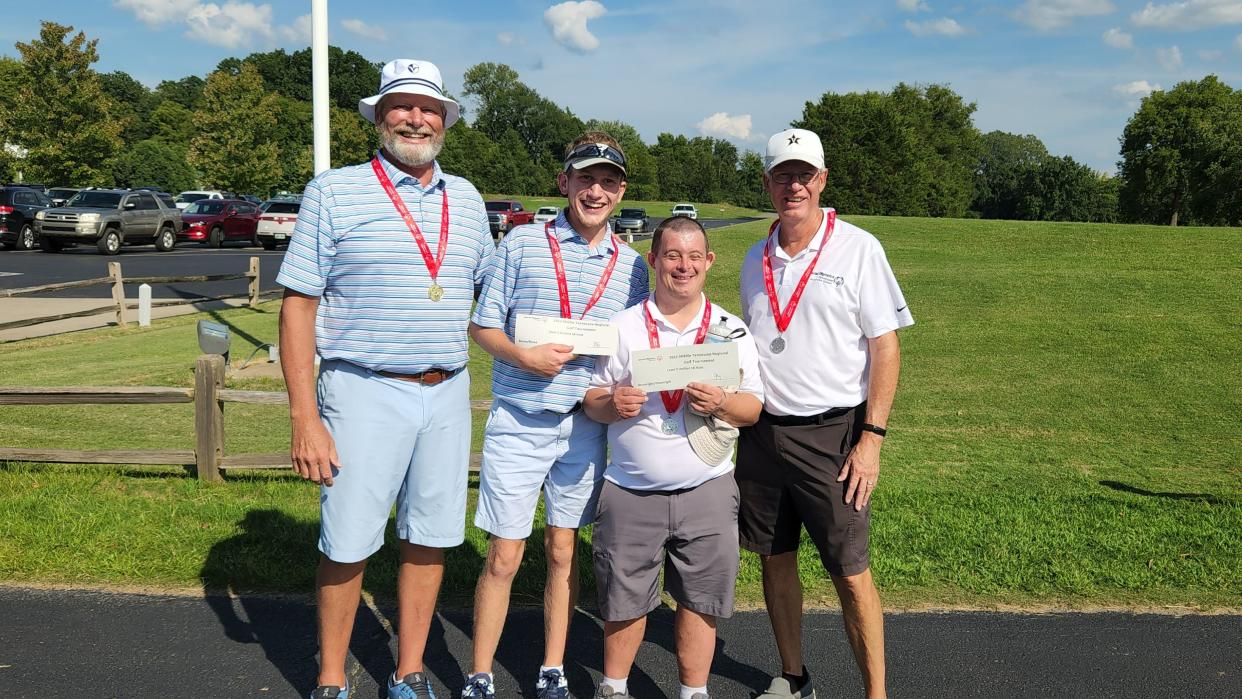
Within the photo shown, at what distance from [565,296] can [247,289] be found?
20720mm

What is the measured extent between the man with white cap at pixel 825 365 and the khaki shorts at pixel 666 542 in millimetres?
290

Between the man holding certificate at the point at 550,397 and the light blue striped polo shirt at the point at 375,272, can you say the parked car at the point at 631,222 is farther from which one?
the light blue striped polo shirt at the point at 375,272

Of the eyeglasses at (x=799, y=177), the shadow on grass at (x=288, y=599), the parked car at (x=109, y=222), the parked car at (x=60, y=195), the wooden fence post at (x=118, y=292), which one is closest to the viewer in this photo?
the eyeglasses at (x=799, y=177)

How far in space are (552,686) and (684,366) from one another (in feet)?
4.61

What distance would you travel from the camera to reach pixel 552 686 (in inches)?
142

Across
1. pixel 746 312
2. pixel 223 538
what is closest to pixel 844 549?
pixel 746 312

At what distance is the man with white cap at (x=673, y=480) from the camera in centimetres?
335

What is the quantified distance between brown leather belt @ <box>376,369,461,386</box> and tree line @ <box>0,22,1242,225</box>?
28.1 meters

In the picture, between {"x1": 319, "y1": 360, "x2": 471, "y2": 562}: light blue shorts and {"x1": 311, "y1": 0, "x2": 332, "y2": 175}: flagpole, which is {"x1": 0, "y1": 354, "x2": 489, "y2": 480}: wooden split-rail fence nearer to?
{"x1": 319, "y1": 360, "x2": 471, "y2": 562}: light blue shorts

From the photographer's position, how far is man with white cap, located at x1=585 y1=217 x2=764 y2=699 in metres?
3.35

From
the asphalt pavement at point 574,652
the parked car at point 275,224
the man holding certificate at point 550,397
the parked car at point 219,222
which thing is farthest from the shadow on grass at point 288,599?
the parked car at point 219,222

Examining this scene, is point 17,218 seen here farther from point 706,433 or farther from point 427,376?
point 706,433

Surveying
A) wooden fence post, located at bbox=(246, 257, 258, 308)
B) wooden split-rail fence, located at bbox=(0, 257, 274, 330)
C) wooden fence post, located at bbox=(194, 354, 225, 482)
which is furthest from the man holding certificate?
wooden fence post, located at bbox=(246, 257, 258, 308)

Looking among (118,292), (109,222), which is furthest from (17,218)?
(118,292)
